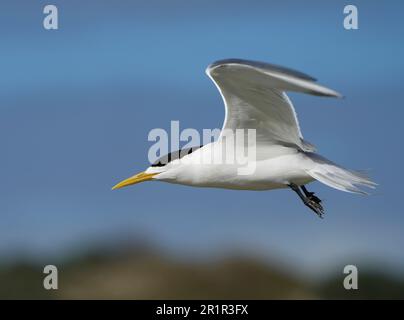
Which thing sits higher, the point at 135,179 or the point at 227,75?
the point at 227,75

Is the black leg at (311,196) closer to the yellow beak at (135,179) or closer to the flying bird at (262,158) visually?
the flying bird at (262,158)

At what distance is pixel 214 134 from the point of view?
6543mm

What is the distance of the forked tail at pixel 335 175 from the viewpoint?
6086 millimetres

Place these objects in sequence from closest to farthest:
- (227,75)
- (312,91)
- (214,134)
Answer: (312,91)
(227,75)
(214,134)

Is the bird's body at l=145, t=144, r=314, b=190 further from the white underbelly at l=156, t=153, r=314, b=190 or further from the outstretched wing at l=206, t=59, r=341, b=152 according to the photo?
the outstretched wing at l=206, t=59, r=341, b=152

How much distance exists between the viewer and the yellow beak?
655cm

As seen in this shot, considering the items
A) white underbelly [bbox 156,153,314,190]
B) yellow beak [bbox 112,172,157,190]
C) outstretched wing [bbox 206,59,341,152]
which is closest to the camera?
outstretched wing [bbox 206,59,341,152]

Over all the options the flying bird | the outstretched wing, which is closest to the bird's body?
the flying bird

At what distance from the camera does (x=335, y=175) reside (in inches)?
243

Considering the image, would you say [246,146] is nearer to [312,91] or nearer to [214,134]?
[214,134]

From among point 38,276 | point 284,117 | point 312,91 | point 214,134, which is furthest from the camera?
point 38,276

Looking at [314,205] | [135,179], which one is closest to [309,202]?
[314,205]

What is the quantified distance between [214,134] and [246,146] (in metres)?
0.31

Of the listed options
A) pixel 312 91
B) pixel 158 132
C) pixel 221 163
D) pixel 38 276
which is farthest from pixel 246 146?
pixel 38 276
